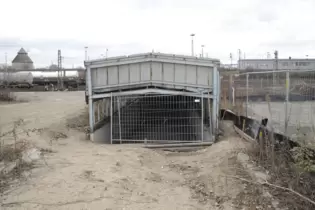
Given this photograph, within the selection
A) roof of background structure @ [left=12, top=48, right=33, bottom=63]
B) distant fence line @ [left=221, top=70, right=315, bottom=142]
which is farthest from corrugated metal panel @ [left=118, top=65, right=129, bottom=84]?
roof of background structure @ [left=12, top=48, right=33, bottom=63]

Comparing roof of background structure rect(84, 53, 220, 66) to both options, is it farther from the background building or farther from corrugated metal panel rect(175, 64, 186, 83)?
the background building

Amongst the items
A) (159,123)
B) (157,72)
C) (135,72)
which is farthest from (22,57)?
(157,72)

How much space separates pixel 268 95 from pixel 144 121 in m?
4.88

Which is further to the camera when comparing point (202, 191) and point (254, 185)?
point (202, 191)

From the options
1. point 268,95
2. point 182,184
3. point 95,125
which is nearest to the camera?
point 182,184

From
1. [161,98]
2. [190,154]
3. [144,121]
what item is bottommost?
[190,154]

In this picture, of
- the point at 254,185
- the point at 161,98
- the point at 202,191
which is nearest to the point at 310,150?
the point at 254,185

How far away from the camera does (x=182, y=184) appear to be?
6.84 metres

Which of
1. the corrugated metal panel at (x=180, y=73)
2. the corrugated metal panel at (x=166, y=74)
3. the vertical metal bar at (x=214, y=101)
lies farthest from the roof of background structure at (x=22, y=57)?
the vertical metal bar at (x=214, y=101)

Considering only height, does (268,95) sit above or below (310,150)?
above

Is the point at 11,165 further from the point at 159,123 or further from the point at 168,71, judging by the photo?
the point at 159,123

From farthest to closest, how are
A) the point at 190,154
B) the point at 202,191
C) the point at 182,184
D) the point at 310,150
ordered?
1. the point at 190,154
2. the point at 182,184
3. the point at 202,191
4. the point at 310,150

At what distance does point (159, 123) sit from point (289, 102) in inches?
234

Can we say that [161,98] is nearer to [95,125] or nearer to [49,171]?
[95,125]
